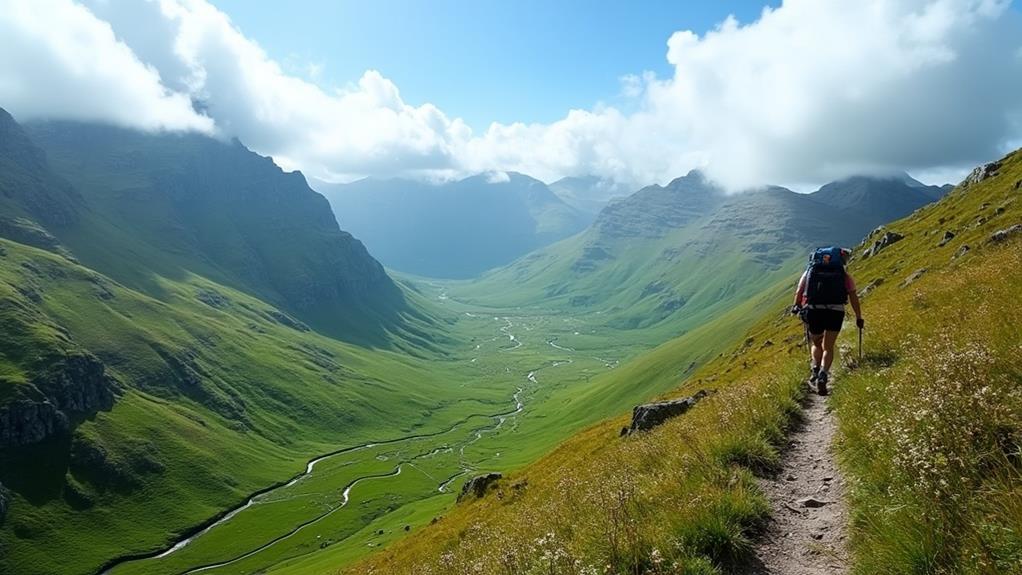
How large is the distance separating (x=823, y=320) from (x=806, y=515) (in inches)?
394

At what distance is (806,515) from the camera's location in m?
9.95

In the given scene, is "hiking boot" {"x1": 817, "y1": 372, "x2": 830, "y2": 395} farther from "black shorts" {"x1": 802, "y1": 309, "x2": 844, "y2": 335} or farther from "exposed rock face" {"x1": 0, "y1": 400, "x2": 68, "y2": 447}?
"exposed rock face" {"x1": 0, "y1": 400, "x2": 68, "y2": 447}

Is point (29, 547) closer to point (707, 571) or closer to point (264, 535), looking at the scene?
point (264, 535)

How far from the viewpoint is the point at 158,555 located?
162875 mm

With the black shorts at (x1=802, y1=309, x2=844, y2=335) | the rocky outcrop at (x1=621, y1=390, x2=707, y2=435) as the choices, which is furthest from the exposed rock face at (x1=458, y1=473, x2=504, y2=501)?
the black shorts at (x1=802, y1=309, x2=844, y2=335)

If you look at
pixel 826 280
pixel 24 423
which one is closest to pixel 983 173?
pixel 826 280

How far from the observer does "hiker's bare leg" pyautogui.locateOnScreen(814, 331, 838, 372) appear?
17.0 metres

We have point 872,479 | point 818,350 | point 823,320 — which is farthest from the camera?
point 823,320

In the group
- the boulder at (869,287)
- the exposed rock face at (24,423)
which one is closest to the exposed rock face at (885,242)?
the boulder at (869,287)

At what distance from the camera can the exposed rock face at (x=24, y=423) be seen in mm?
189500

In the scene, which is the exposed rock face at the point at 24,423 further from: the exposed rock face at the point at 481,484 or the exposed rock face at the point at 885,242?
the exposed rock face at the point at 885,242

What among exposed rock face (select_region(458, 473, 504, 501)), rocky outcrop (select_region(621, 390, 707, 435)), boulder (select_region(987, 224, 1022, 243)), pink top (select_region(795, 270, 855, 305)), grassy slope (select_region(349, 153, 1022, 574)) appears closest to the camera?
grassy slope (select_region(349, 153, 1022, 574))

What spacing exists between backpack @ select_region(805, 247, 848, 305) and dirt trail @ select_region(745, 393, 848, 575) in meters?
5.91

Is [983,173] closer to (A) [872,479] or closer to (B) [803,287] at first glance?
(B) [803,287]
